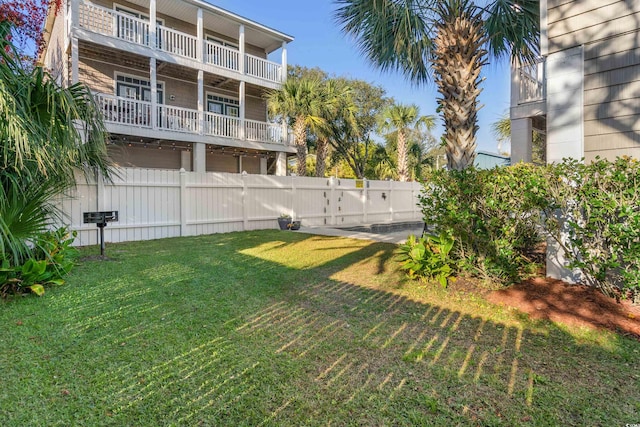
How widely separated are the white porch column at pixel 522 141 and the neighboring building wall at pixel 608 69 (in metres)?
5.03

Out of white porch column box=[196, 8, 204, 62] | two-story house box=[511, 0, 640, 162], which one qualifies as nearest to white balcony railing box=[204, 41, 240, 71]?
white porch column box=[196, 8, 204, 62]

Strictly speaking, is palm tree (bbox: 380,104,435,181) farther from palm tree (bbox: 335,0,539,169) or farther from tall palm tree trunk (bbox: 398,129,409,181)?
palm tree (bbox: 335,0,539,169)

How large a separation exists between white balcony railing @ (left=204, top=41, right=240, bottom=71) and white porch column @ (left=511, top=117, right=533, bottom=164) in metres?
10.8

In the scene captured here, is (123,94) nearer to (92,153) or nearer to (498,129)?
(92,153)

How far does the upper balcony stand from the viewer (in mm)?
11195

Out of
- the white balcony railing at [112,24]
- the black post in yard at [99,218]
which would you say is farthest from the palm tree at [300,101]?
the black post in yard at [99,218]

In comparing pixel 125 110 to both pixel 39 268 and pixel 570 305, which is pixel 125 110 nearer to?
pixel 39 268

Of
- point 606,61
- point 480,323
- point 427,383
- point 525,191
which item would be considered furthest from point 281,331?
point 606,61

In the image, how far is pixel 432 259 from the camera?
479cm

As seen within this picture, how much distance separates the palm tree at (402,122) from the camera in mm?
21188

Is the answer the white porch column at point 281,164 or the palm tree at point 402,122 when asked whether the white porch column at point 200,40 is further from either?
the palm tree at point 402,122

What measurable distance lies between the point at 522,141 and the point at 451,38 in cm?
483

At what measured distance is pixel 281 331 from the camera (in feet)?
10.7

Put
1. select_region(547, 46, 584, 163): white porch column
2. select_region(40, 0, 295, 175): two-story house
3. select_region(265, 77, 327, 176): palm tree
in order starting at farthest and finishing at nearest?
select_region(265, 77, 327, 176): palm tree → select_region(40, 0, 295, 175): two-story house → select_region(547, 46, 584, 163): white porch column
